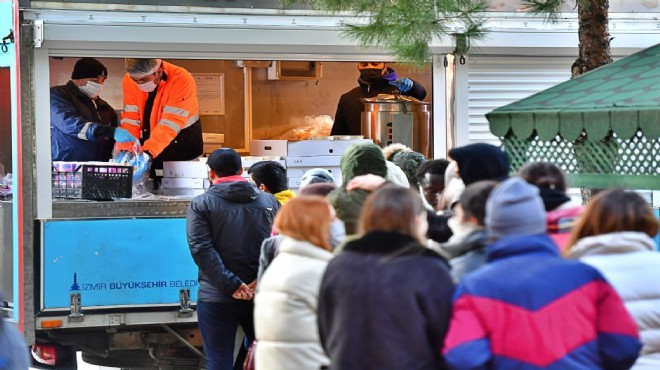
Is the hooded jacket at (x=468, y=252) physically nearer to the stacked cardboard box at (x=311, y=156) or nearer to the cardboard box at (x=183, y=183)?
the cardboard box at (x=183, y=183)

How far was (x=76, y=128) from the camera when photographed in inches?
384

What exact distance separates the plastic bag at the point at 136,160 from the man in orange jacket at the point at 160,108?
7.8 inches

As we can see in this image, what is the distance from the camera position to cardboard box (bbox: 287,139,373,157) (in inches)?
408

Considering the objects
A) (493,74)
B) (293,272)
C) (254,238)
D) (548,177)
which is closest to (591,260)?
(548,177)

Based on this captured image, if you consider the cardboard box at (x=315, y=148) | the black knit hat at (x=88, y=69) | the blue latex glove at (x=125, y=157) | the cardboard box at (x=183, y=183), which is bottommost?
the cardboard box at (x=183, y=183)

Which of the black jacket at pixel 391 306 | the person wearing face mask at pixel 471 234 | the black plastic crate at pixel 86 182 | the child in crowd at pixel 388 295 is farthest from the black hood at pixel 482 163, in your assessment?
the black plastic crate at pixel 86 182

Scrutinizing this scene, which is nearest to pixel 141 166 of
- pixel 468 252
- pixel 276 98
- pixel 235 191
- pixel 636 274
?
pixel 276 98

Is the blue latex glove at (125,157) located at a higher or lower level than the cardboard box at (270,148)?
lower

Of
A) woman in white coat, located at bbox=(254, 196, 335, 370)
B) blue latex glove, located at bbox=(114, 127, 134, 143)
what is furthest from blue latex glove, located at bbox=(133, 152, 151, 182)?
woman in white coat, located at bbox=(254, 196, 335, 370)

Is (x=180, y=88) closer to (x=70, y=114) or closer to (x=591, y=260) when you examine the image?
(x=70, y=114)

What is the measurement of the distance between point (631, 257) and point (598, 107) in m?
1.39

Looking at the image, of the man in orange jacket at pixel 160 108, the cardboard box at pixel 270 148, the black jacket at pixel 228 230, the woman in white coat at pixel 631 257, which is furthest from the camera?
the cardboard box at pixel 270 148

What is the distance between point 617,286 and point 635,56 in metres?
2.41

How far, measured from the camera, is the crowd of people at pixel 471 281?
412 cm
